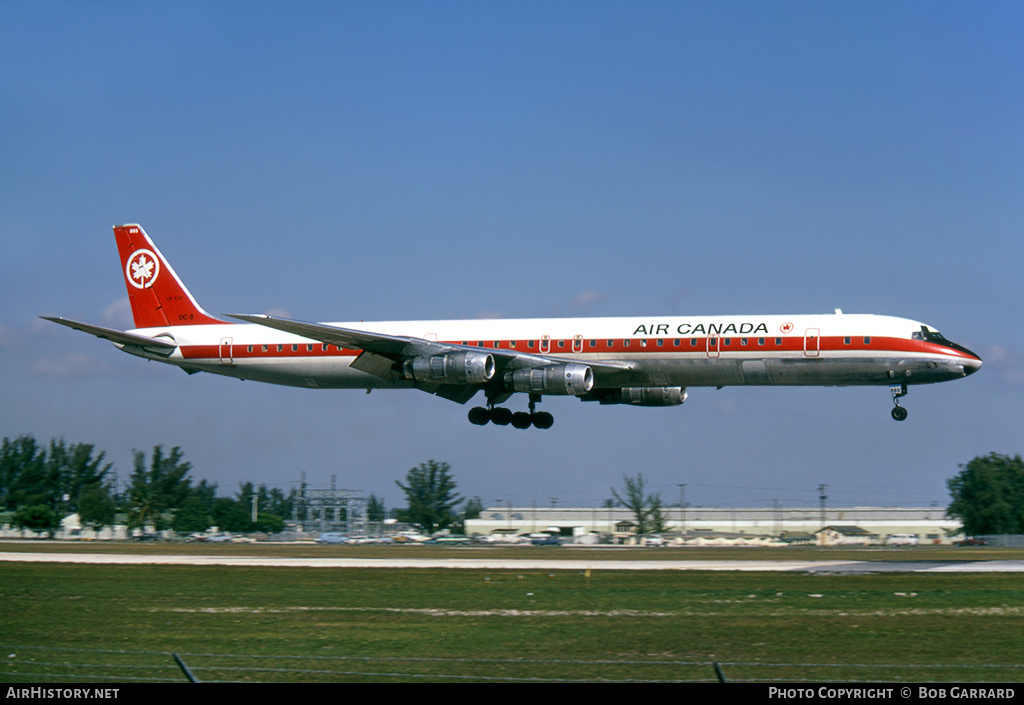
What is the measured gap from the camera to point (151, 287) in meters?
59.8

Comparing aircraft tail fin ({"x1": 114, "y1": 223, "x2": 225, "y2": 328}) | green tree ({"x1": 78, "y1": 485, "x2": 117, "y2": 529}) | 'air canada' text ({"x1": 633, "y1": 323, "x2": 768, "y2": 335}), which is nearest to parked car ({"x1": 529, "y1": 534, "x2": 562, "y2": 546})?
aircraft tail fin ({"x1": 114, "y1": 223, "x2": 225, "y2": 328})

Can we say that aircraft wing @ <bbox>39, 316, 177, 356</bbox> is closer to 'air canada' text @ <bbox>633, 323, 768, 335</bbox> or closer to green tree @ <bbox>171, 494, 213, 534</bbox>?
'air canada' text @ <bbox>633, 323, 768, 335</bbox>

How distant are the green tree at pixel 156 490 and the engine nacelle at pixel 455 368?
6410cm

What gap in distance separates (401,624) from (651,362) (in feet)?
82.1

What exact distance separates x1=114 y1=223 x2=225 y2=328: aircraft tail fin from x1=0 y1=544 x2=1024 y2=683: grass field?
932 inches

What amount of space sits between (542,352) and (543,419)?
15.9 feet

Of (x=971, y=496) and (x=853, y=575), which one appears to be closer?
(x=853, y=575)

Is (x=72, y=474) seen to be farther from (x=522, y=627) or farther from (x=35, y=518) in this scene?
(x=522, y=627)

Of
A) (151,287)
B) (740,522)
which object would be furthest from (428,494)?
(151,287)

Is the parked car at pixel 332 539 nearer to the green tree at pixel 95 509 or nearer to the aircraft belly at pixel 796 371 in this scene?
the green tree at pixel 95 509

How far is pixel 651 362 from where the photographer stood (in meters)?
48.1

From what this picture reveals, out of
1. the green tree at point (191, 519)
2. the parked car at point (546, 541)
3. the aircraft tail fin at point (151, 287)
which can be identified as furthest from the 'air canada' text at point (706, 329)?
the green tree at point (191, 519)

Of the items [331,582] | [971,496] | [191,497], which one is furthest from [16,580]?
[971,496]
